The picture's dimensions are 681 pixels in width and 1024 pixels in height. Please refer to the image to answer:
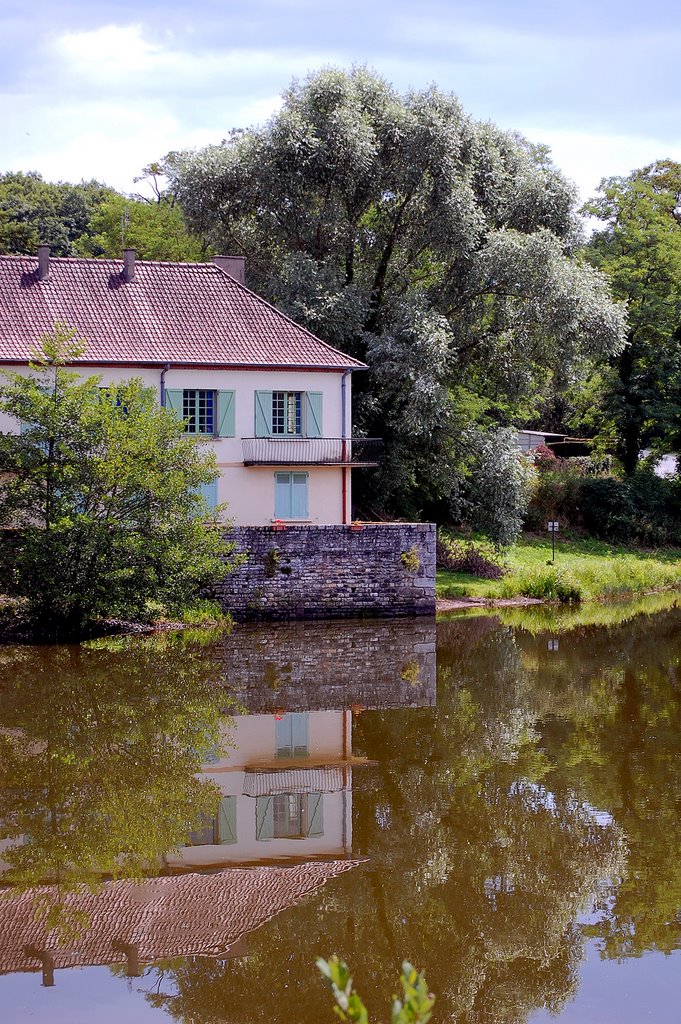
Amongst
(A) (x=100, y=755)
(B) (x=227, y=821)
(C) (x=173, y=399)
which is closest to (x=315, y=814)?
(B) (x=227, y=821)

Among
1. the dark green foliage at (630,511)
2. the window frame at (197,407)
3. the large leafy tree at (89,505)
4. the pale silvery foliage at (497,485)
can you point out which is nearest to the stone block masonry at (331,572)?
the large leafy tree at (89,505)

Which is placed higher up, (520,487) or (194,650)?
(520,487)

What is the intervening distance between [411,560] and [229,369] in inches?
247

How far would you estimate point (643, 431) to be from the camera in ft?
145

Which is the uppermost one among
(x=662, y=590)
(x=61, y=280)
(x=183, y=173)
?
(x=183, y=173)

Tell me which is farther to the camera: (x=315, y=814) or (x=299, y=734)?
(x=299, y=734)

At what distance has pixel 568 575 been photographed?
32.3 metres

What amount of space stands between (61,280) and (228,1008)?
79.4ft

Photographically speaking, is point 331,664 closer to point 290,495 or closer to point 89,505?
point 89,505

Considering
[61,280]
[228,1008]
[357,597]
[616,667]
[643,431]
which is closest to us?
[228,1008]

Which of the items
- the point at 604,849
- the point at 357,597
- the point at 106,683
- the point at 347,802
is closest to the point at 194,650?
the point at 106,683

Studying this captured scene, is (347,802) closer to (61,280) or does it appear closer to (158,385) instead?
(158,385)

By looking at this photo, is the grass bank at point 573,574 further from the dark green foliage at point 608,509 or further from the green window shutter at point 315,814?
the green window shutter at point 315,814

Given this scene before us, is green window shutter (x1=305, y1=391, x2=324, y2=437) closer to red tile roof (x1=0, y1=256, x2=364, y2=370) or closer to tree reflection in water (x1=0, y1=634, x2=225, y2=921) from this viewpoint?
red tile roof (x1=0, y1=256, x2=364, y2=370)
